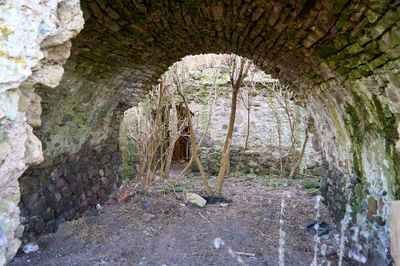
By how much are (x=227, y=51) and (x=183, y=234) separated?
96.8 inches

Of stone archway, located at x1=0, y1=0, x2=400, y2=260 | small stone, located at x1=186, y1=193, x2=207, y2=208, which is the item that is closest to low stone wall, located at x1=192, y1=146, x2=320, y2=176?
small stone, located at x1=186, y1=193, x2=207, y2=208

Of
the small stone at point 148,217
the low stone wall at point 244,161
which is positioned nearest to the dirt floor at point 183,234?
the small stone at point 148,217

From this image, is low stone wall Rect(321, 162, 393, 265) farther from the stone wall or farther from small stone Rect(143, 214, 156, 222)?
the stone wall

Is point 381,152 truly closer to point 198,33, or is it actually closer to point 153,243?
point 198,33

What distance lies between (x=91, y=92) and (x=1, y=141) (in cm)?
274

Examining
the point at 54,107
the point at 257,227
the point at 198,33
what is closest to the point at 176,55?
the point at 198,33

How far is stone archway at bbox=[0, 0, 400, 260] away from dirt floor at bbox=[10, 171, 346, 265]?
46 cm

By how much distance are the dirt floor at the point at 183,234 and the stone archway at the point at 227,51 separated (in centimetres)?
46

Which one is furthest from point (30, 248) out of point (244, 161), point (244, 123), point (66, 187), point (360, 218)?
point (244, 123)

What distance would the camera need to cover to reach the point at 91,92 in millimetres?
3740

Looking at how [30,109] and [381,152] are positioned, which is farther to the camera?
[381,152]

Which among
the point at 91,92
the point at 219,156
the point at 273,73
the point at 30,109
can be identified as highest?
the point at 273,73

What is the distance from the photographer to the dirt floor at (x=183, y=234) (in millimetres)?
2982

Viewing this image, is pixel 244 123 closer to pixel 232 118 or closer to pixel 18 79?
pixel 232 118
